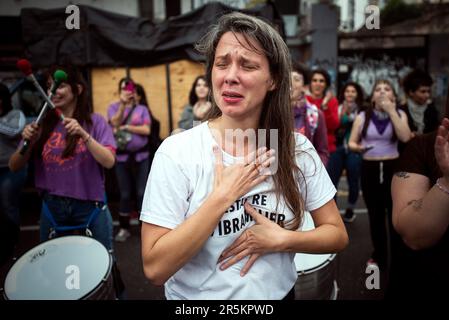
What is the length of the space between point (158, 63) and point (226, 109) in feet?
18.8

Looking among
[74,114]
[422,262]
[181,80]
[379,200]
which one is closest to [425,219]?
[422,262]

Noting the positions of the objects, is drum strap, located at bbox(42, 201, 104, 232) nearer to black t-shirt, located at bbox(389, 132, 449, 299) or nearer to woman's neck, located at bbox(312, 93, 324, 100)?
black t-shirt, located at bbox(389, 132, 449, 299)

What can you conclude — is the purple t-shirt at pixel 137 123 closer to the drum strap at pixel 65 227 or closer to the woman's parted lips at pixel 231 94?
the drum strap at pixel 65 227

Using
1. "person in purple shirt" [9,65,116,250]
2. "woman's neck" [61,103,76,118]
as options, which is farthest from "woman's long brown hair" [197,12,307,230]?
"woman's neck" [61,103,76,118]

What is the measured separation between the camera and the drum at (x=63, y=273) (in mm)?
1954

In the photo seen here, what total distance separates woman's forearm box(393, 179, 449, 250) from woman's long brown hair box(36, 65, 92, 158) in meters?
2.04

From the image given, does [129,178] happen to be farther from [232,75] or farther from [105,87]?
[232,75]

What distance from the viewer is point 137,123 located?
4.69m

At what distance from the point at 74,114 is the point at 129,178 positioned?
2.16 m

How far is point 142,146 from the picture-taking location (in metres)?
4.70

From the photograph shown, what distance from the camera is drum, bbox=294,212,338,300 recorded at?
7.07ft

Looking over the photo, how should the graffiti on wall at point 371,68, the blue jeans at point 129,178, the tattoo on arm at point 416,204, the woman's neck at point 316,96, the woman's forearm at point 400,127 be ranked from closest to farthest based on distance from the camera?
the tattoo on arm at point 416,204, the woman's forearm at point 400,127, the blue jeans at point 129,178, the woman's neck at point 316,96, the graffiti on wall at point 371,68

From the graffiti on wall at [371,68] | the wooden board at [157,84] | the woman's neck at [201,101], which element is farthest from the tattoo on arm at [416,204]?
the graffiti on wall at [371,68]

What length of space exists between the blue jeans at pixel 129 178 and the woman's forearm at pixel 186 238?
3570mm
